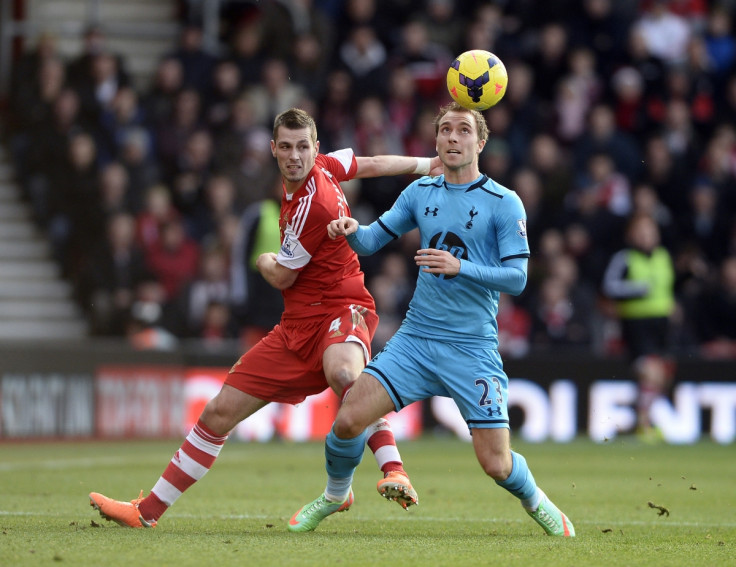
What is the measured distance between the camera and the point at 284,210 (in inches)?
286

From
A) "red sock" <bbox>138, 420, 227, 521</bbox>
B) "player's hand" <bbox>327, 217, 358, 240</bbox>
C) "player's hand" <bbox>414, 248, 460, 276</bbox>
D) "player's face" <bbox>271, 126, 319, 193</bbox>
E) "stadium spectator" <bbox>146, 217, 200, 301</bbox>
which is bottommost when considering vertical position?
"stadium spectator" <bbox>146, 217, 200, 301</bbox>

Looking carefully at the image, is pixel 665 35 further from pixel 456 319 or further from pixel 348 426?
pixel 348 426

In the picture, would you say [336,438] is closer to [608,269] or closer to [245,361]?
[245,361]

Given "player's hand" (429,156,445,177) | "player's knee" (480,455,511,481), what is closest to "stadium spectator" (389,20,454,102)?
"player's hand" (429,156,445,177)

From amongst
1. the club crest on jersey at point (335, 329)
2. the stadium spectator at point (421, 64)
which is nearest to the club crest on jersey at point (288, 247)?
the club crest on jersey at point (335, 329)

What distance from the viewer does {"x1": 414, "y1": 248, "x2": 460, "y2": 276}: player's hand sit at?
6.48 m

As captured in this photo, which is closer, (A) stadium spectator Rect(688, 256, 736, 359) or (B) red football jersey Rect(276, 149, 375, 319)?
(B) red football jersey Rect(276, 149, 375, 319)

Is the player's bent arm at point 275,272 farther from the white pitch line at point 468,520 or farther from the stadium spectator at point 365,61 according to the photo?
the stadium spectator at point 365,61

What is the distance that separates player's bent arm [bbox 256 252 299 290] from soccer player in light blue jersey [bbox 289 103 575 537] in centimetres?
48

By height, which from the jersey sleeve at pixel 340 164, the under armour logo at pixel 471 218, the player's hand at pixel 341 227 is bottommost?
the player's hand at pixel 341 227

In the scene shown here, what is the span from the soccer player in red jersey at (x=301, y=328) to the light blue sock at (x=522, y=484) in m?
0.52

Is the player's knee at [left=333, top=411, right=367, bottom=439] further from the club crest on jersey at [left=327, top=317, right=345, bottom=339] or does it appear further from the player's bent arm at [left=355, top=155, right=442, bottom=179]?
the player's bent arm at [left=355, top=155, right=442, bottom=179]

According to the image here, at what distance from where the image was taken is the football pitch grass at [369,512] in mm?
5996

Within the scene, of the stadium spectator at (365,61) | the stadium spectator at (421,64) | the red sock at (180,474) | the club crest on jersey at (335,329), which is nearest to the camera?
the red sock at (180,474)
